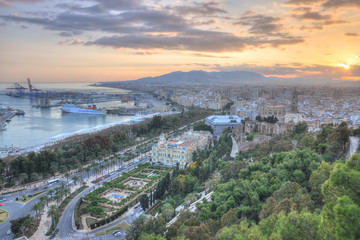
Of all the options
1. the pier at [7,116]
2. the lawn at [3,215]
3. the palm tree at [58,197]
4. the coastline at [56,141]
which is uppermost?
the pier at [7,116]

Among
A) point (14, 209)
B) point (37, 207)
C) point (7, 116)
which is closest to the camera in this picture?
point (37, 207)

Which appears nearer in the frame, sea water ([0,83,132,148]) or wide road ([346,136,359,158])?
wide road ([346,136,359,158])

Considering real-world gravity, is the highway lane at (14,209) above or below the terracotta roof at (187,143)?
below

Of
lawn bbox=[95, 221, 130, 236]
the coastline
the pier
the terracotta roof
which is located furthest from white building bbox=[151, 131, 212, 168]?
the pier

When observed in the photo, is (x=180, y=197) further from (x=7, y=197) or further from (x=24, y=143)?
(x=24, y=143)

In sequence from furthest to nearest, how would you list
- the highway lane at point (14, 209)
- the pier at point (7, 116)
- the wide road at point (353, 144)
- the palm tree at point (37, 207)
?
the pier at point (7, 116) → the palm tree at point (37, 207) → the highway lane at point (14, 209) → the wide road at point (353, 144)

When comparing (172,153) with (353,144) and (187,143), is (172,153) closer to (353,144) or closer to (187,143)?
(187,143)

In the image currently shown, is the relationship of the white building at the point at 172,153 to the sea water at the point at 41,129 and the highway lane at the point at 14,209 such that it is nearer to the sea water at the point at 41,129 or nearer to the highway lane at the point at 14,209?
the highway lane at the point at 14,209

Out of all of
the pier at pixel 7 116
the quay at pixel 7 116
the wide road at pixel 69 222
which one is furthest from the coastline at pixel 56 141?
the quay at pixel 7 116

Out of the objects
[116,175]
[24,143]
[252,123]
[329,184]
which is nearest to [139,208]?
[116,175]

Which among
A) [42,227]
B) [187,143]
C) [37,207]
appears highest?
[187,143]

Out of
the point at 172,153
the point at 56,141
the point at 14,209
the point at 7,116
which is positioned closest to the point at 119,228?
the point at 14,209

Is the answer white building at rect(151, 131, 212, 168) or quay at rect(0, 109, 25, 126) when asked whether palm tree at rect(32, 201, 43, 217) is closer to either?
white building at rect(151, 131, 212, 168)
